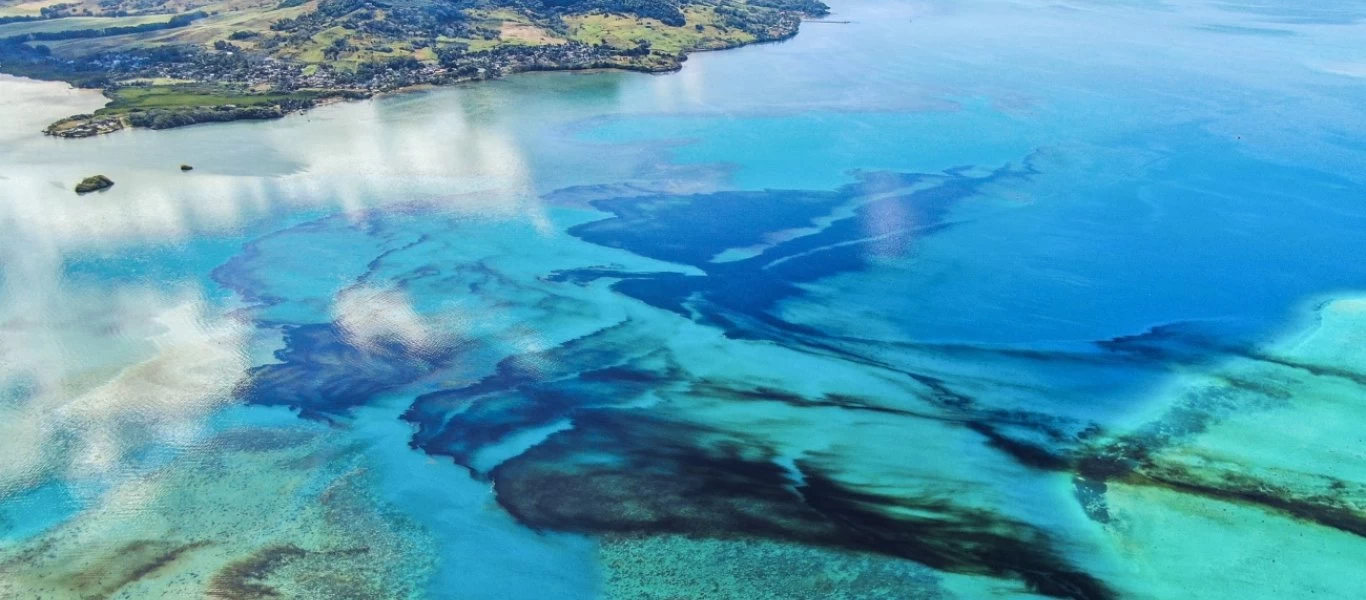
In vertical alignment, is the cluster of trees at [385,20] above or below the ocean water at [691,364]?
above

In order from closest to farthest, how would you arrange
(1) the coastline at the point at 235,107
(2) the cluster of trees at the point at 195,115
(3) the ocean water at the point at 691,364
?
(3) the ocean water at the point at 691,364 → (1) the coastline at the point at 235,107 → (2) the cluster of trees at the point at 195,115

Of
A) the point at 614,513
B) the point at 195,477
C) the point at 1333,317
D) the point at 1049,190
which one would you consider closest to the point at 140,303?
the point at 195,477

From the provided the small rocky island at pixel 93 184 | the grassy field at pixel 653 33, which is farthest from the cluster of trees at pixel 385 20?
the small rocky island at pixel 93 184

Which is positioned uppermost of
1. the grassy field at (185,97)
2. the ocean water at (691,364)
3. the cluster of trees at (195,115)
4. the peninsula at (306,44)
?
the peninsula at (306,44)

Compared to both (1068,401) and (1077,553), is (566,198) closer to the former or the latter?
(1068,401)

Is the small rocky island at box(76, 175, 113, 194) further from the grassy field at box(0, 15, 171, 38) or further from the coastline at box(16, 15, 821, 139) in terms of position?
the grassy field at box(0, 15, 171, 38)

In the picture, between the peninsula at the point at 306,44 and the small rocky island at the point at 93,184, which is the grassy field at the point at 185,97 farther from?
the small rocky island at the point at 93,184
